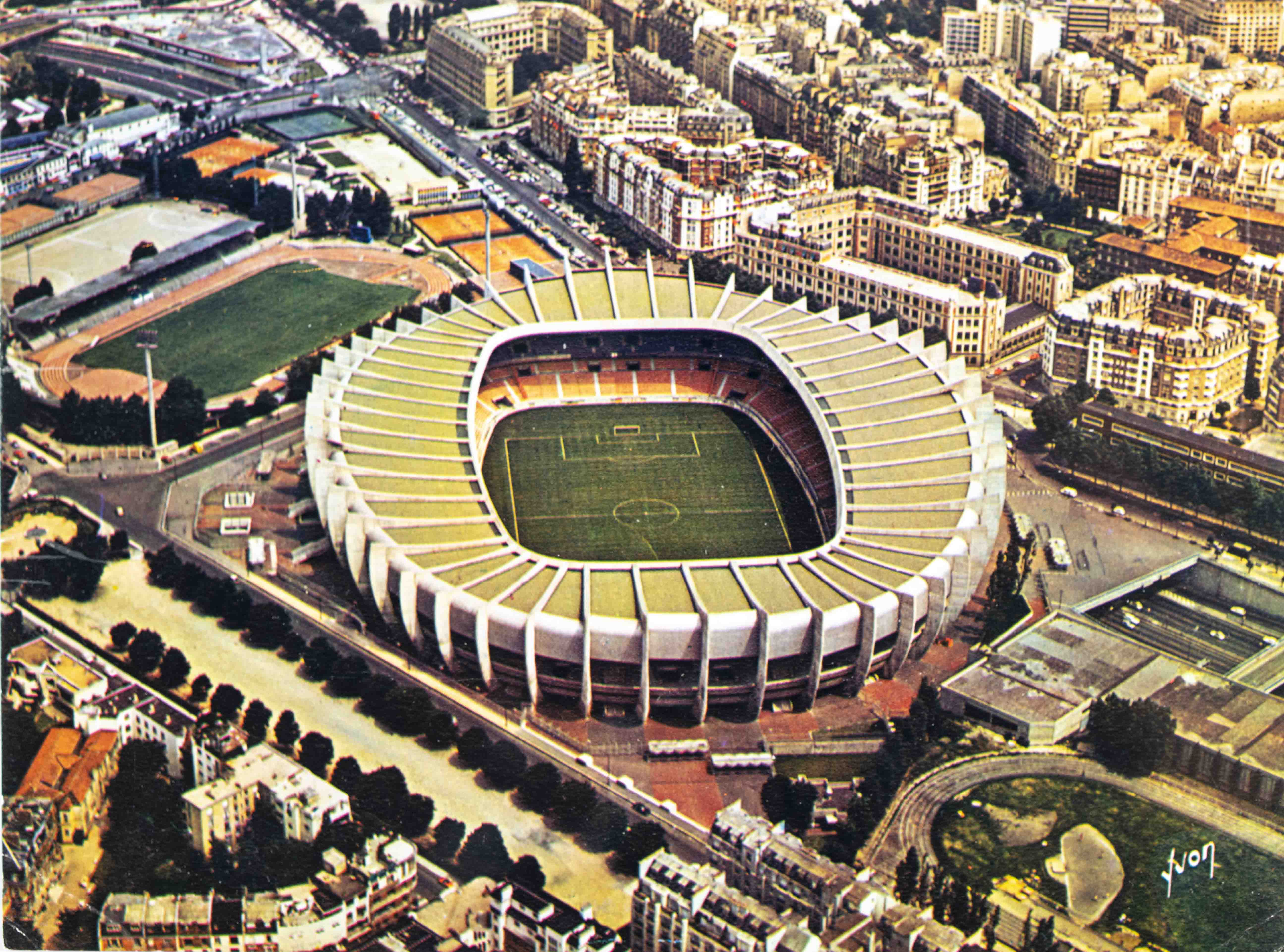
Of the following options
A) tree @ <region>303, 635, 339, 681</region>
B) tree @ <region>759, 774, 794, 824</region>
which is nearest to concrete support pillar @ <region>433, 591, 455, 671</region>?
tree @ <region>303, 635, 339, 681</region>

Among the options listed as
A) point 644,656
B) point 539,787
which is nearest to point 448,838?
point 539,787

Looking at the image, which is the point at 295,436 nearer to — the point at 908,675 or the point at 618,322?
the point at 618,322

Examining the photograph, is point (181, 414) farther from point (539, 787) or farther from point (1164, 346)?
point (1164, 346)

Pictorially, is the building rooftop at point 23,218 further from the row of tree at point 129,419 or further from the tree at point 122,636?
the tree at point 122,636

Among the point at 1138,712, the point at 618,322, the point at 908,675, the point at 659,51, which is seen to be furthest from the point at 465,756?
the point at 659,51

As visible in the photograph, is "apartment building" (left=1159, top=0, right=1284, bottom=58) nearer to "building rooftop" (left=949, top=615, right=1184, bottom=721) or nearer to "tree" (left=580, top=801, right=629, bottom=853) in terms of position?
"building rooftop" (left=949, top=615, right=1184, bottom=721)
